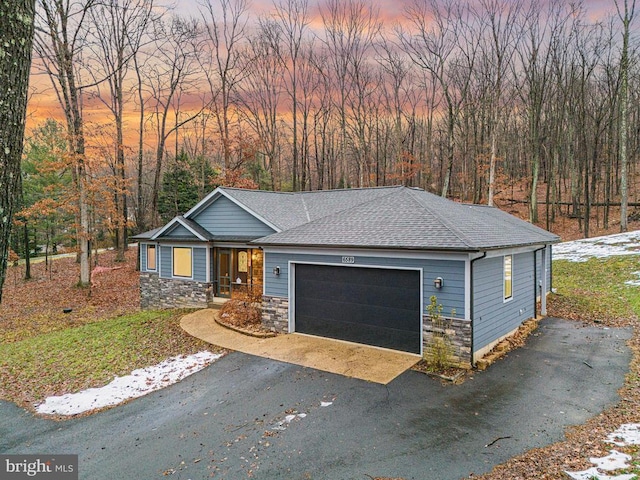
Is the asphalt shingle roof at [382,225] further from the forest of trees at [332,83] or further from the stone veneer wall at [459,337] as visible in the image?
the forest of trees at [332,83]

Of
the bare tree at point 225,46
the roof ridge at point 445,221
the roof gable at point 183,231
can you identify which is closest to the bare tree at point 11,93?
the roof ridge at point 445,221

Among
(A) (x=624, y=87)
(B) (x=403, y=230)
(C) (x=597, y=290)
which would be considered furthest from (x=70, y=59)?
(A) (x=624, y=87)

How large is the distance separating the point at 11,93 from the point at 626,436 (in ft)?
25.0

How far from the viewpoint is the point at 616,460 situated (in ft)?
15.2

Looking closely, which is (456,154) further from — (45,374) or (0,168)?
(0,168)

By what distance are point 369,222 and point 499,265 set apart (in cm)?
355

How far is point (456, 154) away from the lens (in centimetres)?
3647

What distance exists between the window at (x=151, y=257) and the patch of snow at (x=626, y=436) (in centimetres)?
1604

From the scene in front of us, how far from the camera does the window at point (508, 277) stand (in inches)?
391

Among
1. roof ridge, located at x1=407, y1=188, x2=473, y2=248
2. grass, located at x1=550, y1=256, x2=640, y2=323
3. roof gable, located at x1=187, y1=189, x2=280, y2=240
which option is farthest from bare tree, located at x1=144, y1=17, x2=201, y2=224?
grass, located at x1=550, y1=256, x2=640, y2=323

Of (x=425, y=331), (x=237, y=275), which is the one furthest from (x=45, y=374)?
(x=425, y=331)

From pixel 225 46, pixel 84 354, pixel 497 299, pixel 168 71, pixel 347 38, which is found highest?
pixel 347 38

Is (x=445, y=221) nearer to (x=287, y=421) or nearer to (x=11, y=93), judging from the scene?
(x=287, y=421)

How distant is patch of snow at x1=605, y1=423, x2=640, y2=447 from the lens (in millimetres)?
5043
